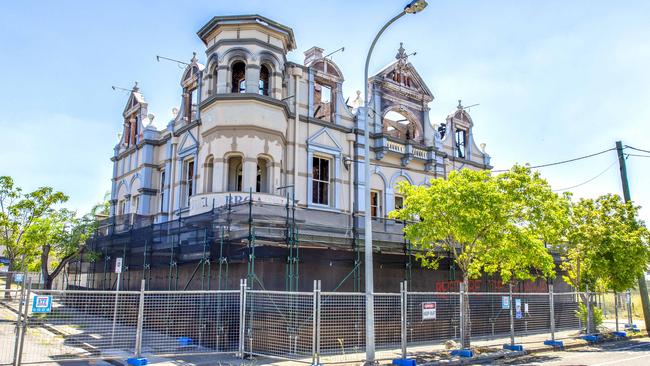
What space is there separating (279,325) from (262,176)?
27.1 ft

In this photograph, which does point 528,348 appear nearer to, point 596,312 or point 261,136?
point 596,312

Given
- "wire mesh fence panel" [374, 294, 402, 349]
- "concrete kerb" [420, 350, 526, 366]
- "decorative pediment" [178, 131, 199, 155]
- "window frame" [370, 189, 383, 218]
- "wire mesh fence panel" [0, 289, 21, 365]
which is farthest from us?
"window frame" [370, 189, 383, 218]

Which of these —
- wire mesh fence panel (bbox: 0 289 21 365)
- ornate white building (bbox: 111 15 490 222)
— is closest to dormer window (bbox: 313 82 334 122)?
ornate white building (bbox: 111 15 490 222)

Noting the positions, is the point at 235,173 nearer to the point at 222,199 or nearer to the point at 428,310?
the point at 222,199

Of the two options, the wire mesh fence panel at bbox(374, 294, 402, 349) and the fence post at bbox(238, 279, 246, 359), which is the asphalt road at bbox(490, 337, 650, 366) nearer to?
the wire mesh fence panel at bbox(374, 294, 402, 349)

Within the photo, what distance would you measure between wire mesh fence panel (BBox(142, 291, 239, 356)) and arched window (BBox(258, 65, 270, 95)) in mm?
9057

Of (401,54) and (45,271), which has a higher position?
(401,54)

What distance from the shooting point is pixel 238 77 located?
73.0 feet

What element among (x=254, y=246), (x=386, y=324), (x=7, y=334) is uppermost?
(x=254, y=246)

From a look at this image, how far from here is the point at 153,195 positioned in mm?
25969

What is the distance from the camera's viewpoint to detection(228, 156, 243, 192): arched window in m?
21.1

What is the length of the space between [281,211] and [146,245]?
19.3ft

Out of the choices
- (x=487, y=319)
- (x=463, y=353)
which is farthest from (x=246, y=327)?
(x=487, y=319)

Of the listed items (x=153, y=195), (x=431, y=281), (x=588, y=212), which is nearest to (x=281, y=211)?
(x=431, y=281)
